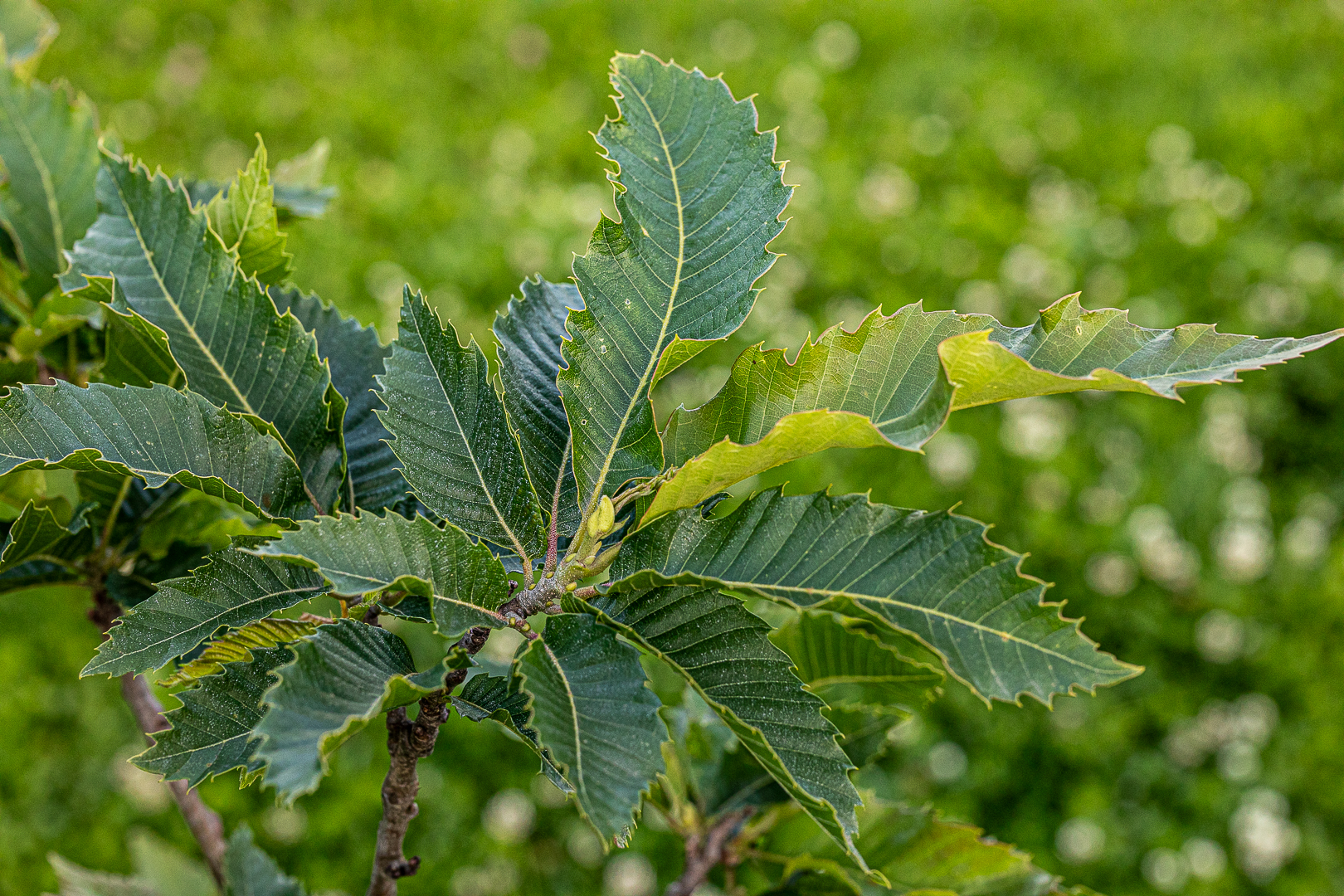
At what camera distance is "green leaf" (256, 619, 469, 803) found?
0.44m

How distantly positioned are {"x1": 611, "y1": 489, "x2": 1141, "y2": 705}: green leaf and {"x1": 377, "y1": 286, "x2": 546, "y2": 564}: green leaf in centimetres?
11

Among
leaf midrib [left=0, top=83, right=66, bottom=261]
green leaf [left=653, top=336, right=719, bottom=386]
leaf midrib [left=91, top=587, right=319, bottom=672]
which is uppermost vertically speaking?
leaf midrib [left=0, top=83, right=66, bottom=261]

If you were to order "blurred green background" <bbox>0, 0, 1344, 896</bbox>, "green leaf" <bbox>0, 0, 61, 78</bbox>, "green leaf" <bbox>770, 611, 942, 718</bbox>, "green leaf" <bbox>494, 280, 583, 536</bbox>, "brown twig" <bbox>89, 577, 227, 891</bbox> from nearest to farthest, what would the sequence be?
"green leaf" <bbox>494, 280, 583, 536</bbox>, "green leaf" <bbox>770, 611, 942, 718</bbox>, "brown twig" <bbox>89, 577, 227, 891</bbox>, "green leaf" <bbox>0, 0, 61, 78</bbox>, "blurred green background" <bbox>0, 0, 1344, 896</bbox>

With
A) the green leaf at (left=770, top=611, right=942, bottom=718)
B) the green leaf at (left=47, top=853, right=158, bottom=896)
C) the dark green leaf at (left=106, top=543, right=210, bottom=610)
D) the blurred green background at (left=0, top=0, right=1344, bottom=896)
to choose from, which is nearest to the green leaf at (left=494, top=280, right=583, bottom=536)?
the green leaf at (left=770, top=611, right=942, bottom=718)

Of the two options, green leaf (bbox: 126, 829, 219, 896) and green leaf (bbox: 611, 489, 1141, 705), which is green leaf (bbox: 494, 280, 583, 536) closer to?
green leaf (bbox: 611, 489, 1141, 705)

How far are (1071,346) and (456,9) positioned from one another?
145 inches

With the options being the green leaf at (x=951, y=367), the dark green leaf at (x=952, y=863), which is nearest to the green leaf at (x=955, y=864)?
the dark green leaf at (x=952, y=863)

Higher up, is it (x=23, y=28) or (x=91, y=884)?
(x=23, y=28)

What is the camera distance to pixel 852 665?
0.82 m

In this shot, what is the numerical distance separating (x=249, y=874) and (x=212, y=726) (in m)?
0.48

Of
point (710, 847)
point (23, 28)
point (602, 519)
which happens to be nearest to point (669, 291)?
point (602, 519)

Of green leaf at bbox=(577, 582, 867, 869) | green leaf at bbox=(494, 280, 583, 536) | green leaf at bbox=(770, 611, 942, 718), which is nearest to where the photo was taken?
green leaf at bbox=(577, 582, 867, 869)

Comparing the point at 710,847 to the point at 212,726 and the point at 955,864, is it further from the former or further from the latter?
the point at 212,726

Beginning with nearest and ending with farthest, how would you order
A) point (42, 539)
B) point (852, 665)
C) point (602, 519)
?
point (602, 519), point (42, 539), point (852, 665)
